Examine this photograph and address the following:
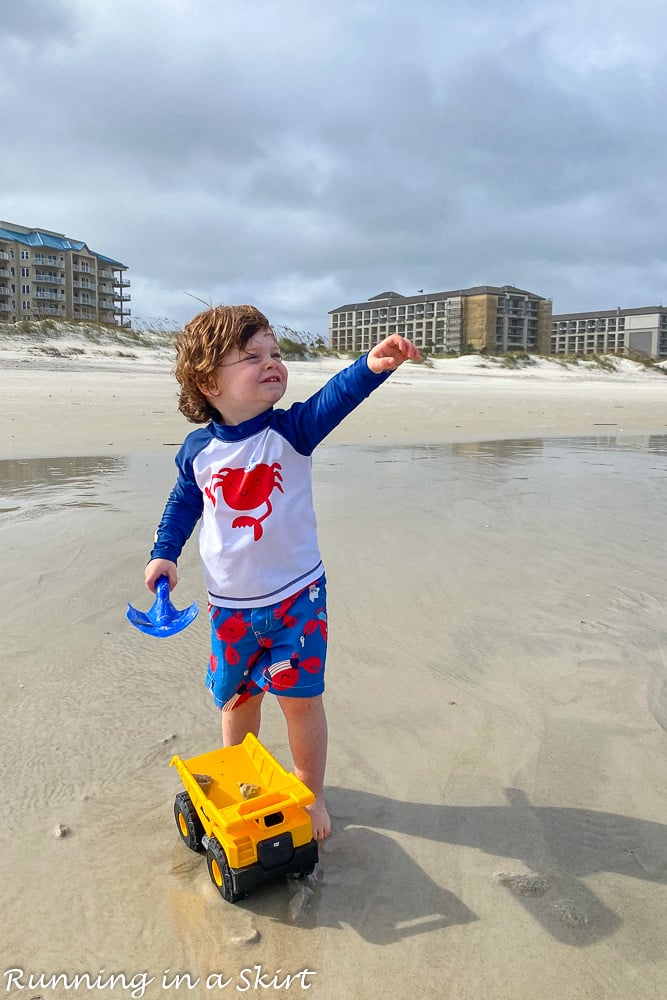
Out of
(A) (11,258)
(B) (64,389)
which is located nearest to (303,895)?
(B) (64,389)

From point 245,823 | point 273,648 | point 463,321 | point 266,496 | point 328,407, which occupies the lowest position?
point 245,823

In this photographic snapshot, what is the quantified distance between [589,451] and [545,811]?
7.96 meters

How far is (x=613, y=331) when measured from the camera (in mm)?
112688

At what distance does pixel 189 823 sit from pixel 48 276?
81.2 meters

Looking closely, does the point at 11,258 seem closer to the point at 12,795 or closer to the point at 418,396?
the point at 418,396

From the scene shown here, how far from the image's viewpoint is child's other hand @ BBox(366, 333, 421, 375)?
73.2 inches

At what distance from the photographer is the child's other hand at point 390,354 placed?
186 centimetres

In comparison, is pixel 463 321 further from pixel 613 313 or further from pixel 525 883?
pixel 525 883

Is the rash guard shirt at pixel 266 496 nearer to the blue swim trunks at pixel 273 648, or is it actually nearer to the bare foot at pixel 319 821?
the blue swim trunks at pixel 273 648

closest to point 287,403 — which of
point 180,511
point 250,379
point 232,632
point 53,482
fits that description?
point 53,482

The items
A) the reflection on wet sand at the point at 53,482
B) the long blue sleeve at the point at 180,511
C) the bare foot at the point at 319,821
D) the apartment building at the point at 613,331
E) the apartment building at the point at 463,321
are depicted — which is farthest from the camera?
the apartment building at the point at 613,331

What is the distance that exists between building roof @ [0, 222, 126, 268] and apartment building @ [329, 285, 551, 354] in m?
29.8

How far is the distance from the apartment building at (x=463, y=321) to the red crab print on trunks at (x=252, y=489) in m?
84.4

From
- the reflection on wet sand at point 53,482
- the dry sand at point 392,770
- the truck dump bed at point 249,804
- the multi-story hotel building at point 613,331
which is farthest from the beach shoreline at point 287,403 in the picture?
the multi-story hotel building at point 613,331
